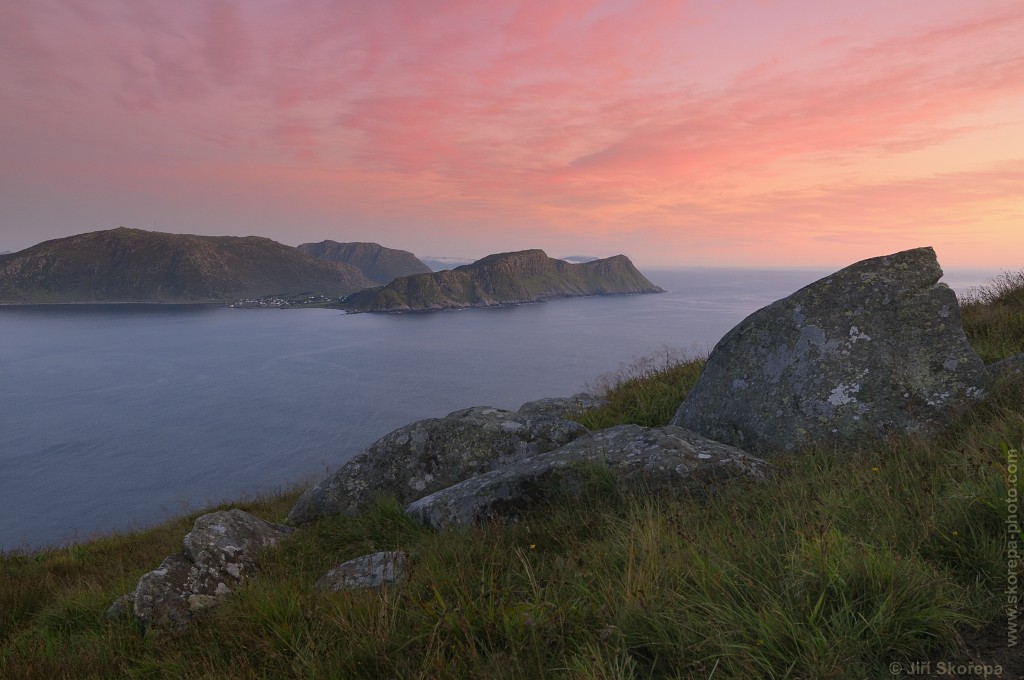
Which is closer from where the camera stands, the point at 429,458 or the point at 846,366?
the point at 846,366

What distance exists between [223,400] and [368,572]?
334ft

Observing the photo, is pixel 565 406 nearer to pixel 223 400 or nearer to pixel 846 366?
pixel 846 366

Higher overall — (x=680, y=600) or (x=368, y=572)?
(x=680, y=600)

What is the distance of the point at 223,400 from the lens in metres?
91.9

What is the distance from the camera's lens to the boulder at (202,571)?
5406 millimetres

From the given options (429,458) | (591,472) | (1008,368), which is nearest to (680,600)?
(591,472)

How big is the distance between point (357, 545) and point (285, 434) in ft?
243

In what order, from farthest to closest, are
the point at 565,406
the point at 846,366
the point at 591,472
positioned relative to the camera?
the point at 565,406 → the point at 846,366 → the point at 591,472

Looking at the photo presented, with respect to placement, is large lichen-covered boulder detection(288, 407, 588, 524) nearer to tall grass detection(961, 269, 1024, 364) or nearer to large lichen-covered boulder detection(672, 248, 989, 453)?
large lichen-covered boulder detection(672, 248, 989, 453)

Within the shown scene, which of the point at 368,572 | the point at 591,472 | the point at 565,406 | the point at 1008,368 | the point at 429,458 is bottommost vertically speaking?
the point at 429,458

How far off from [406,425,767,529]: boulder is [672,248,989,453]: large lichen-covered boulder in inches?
53.7

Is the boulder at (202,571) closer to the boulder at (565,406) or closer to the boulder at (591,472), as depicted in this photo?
the boulder at (591,472)

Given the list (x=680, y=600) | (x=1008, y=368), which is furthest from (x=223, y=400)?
(x=1008, y=368)

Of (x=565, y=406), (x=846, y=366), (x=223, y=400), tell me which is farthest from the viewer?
(x=223, y=400)
